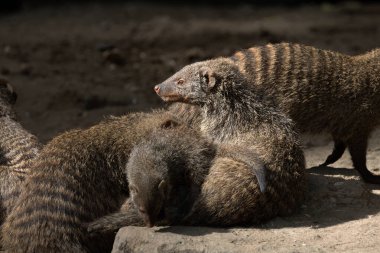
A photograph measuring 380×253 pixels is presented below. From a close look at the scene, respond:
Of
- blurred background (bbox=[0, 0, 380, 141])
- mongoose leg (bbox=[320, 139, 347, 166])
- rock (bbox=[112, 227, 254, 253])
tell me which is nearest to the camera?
rock (bbox=[112, 227, 254, 253])

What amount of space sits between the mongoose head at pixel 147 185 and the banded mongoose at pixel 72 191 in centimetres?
15

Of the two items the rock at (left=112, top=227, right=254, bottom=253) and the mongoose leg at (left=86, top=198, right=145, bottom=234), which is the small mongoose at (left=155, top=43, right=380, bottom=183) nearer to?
the mongoose leg at (left=86, top=198, right=145, bottom=234)

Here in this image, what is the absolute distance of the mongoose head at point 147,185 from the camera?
9.99ft

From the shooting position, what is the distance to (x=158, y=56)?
23.3 ft

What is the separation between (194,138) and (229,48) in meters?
3.94

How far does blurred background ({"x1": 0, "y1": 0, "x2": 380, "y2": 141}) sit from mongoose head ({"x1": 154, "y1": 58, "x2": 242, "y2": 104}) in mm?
1329

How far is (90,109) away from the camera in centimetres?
552

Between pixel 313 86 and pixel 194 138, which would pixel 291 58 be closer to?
pixel 313 86

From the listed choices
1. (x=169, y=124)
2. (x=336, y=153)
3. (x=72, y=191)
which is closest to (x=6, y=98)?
(x=169, y=124)

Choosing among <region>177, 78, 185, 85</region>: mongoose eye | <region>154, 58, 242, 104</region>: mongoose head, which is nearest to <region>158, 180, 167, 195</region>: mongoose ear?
<region>154, 58, 242, 104</region>: mongoose head

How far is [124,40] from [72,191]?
4.79 metres

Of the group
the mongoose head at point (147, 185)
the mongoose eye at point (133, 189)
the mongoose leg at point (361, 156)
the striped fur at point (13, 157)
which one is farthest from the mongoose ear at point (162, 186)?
the mongoose leg at point (361, 156)

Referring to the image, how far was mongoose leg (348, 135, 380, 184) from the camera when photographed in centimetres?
389

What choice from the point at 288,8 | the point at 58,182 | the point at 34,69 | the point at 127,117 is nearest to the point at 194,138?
the point at 127,117
